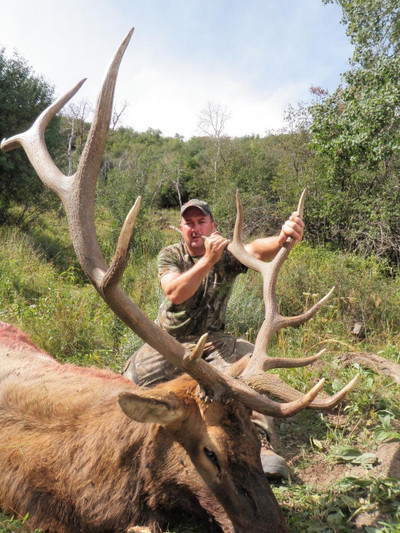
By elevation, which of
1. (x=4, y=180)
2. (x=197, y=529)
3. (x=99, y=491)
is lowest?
(x=197, y=529)

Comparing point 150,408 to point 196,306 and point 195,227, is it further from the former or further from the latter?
point 195,227

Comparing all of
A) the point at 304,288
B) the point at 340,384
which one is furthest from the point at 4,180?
the point at 340,384

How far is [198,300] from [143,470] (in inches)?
72.6

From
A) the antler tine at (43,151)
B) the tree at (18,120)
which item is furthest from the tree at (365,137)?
the tree at (18,120)

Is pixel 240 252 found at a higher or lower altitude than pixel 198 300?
higher

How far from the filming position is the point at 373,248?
31.8 feet

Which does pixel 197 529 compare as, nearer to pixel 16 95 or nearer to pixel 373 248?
pixel 373 248

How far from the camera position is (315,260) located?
341 inches

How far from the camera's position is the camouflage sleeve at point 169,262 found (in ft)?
11.8

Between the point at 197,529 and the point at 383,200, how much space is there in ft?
31.6

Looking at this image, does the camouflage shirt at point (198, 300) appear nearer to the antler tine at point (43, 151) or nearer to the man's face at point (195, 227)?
the man's face at point (195, 227)

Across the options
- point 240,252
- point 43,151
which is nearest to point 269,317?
point 240,252

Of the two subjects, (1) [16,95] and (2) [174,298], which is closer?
(2) [174,298]

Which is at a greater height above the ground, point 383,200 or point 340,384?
point 383,200
